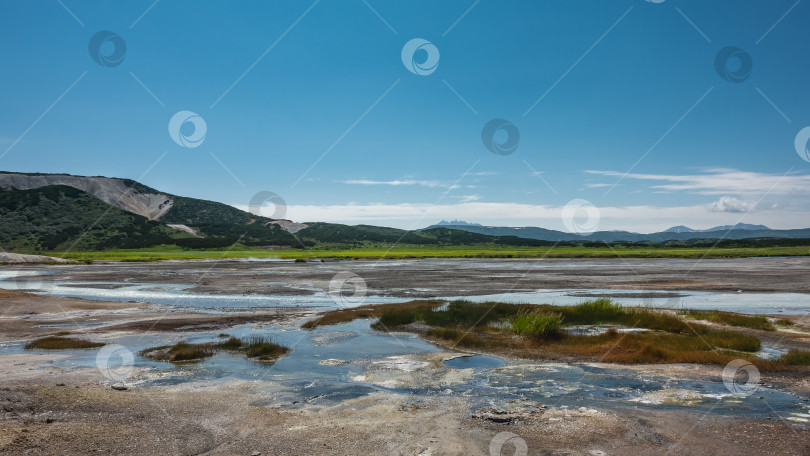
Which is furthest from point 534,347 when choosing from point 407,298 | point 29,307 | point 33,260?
point 33,260

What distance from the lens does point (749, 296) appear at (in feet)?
135

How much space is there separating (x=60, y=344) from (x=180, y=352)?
664 centimetres

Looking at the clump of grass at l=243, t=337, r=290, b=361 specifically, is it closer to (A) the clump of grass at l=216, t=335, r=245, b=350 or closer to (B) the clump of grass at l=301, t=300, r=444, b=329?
(A) the clump of grass at l=216, t=335, r=245, b=350

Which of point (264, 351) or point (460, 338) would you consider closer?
point (264, 351)

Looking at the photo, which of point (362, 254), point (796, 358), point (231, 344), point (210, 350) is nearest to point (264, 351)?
point (231, 344)

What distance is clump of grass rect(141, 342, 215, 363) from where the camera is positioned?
62.7 feet

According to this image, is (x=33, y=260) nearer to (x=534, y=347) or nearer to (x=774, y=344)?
(x=534, y=347)

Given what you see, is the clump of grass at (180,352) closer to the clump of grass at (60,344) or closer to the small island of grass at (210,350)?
the small island of grass at (210,350)

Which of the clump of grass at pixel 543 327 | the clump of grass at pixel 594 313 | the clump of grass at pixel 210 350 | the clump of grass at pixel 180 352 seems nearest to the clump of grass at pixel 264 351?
the clump of grass at pixel 210 350

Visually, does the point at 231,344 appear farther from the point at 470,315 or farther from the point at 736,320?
the point at 736,320

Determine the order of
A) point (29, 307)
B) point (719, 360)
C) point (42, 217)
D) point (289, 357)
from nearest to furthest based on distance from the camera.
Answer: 1. point (719, 360)
2. point (289, 357)
3. point (29, 307)
4. point (42, 217)

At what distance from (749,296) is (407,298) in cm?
2825

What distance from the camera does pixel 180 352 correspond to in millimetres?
19516

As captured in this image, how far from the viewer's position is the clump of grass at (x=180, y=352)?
62.7 feet
